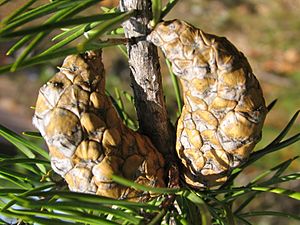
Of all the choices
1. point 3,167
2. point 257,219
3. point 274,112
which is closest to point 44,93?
point 3,167

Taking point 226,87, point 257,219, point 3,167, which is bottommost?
point 257,219

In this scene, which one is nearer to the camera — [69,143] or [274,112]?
[69,143]

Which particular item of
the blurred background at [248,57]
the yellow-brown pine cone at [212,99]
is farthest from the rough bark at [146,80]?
the blurred background at [248,57]

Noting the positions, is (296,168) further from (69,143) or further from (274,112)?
(69,143)

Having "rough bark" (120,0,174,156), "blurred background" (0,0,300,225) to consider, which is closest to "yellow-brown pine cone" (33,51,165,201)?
"rough bark" (120,0,174,156)

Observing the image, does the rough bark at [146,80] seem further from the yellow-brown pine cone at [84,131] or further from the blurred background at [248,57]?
the blurred background at [248,57]

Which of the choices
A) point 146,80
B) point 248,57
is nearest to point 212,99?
point 146,80

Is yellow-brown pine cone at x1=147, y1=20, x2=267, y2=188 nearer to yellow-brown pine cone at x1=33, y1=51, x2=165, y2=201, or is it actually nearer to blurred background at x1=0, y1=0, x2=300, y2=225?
yellow-brown pine cone at x1=33, y1=51, x2=165, y2=201
